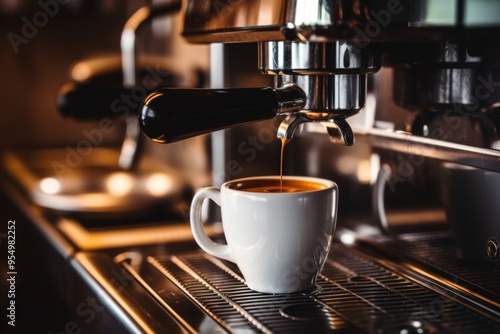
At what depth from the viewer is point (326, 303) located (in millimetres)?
616

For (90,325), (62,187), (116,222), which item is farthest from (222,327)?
(62,187)

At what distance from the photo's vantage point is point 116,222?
39.8 inches

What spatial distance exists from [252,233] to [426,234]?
0.58ft

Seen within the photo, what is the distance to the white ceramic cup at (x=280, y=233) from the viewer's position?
2.04 feet

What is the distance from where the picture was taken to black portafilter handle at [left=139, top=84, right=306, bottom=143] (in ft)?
1.77

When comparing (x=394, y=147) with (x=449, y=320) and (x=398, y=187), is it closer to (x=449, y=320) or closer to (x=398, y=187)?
(x=398, y=187)

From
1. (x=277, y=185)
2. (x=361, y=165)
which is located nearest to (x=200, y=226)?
(x=277, y=185)
